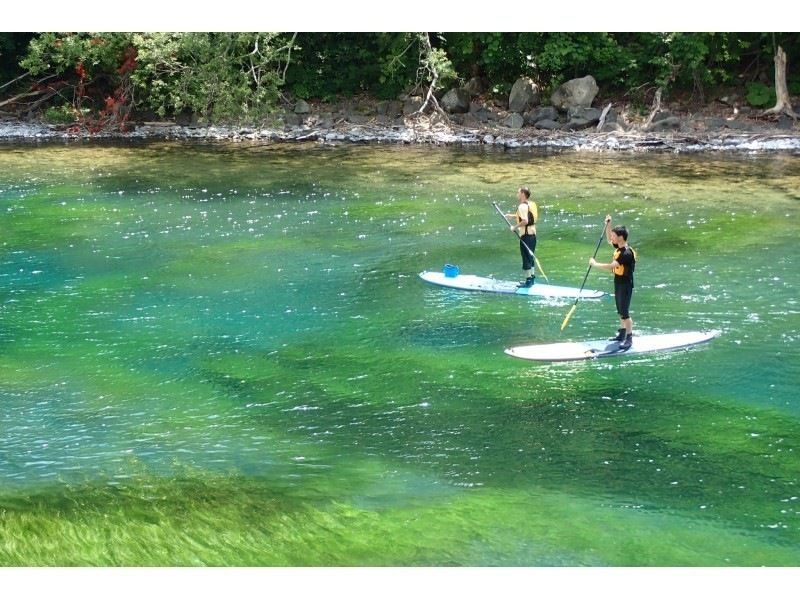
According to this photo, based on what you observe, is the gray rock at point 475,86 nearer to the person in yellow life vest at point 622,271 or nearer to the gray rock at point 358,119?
the gray rock at point 358,119

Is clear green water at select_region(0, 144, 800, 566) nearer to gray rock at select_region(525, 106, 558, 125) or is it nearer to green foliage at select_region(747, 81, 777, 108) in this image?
green foliage at select_region(747, 81, 777, 108)

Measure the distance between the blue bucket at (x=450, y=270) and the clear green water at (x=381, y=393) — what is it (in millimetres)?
554

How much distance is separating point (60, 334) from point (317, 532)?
23.4 feet

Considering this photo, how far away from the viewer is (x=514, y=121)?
3133 centimetres

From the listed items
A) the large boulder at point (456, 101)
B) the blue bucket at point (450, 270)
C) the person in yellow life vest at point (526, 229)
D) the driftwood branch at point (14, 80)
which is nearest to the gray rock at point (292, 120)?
the large boulder at point (456, 101)

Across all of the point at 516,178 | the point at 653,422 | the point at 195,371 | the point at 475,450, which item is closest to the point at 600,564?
the point at 475,450

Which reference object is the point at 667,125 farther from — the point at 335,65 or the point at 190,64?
the point at 190,64

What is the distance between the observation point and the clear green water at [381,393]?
8.79 meters

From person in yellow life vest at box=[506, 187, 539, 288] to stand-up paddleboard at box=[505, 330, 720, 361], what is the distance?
275 cm

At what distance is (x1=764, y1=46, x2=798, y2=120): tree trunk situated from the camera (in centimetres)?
2972

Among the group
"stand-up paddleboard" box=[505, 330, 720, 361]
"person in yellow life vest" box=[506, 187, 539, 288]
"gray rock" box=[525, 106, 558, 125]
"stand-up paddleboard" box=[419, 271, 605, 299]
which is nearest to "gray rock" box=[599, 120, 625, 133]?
"gray rock" box=[525, 106, 558, 125]

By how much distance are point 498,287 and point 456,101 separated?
59.5 ft

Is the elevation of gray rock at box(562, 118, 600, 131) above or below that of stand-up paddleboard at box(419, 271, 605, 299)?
above

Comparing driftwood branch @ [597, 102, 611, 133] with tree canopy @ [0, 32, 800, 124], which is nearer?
tree canopy @ [0, 32, 800, 124]
